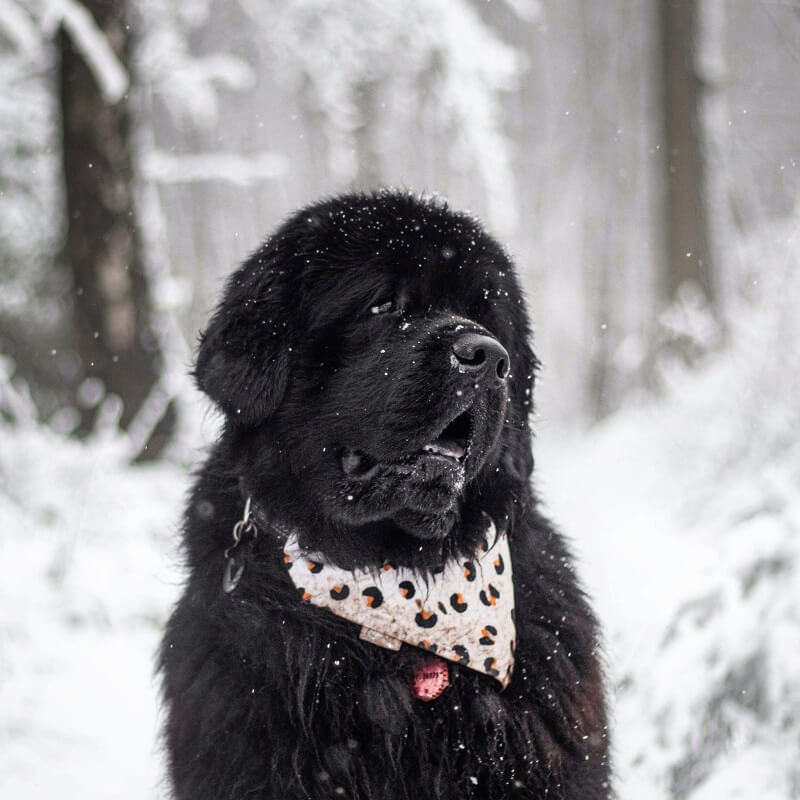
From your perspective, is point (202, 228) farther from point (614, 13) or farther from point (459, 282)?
point (459, 282)

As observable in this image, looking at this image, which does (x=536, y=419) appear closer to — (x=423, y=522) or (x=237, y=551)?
(x=423, y=522)

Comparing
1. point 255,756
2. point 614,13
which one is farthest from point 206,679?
point 614,13

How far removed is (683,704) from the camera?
3064 mm

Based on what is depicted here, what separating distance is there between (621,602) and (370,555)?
1774mm

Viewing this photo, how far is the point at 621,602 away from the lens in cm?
403

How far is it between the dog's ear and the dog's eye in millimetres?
246

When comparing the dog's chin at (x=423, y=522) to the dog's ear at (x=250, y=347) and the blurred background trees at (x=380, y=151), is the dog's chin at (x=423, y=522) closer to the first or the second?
the dog's ear at (x=250, y=347)

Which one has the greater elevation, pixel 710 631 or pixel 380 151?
pixel 710 631

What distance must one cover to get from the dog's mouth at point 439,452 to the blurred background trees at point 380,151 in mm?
1391

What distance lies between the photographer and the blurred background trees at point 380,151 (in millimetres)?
6996

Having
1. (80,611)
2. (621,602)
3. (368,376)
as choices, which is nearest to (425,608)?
(368,376)

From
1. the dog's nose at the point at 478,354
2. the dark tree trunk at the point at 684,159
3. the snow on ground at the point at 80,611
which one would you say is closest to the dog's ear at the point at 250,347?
the dog's nose at the point at 478,354

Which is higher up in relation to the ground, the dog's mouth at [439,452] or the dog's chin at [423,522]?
the dog's mouth at [439,452]

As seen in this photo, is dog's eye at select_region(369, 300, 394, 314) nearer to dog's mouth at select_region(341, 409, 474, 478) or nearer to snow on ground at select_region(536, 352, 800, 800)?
dog's mouth at select_region(341, 409, 474, 478)
